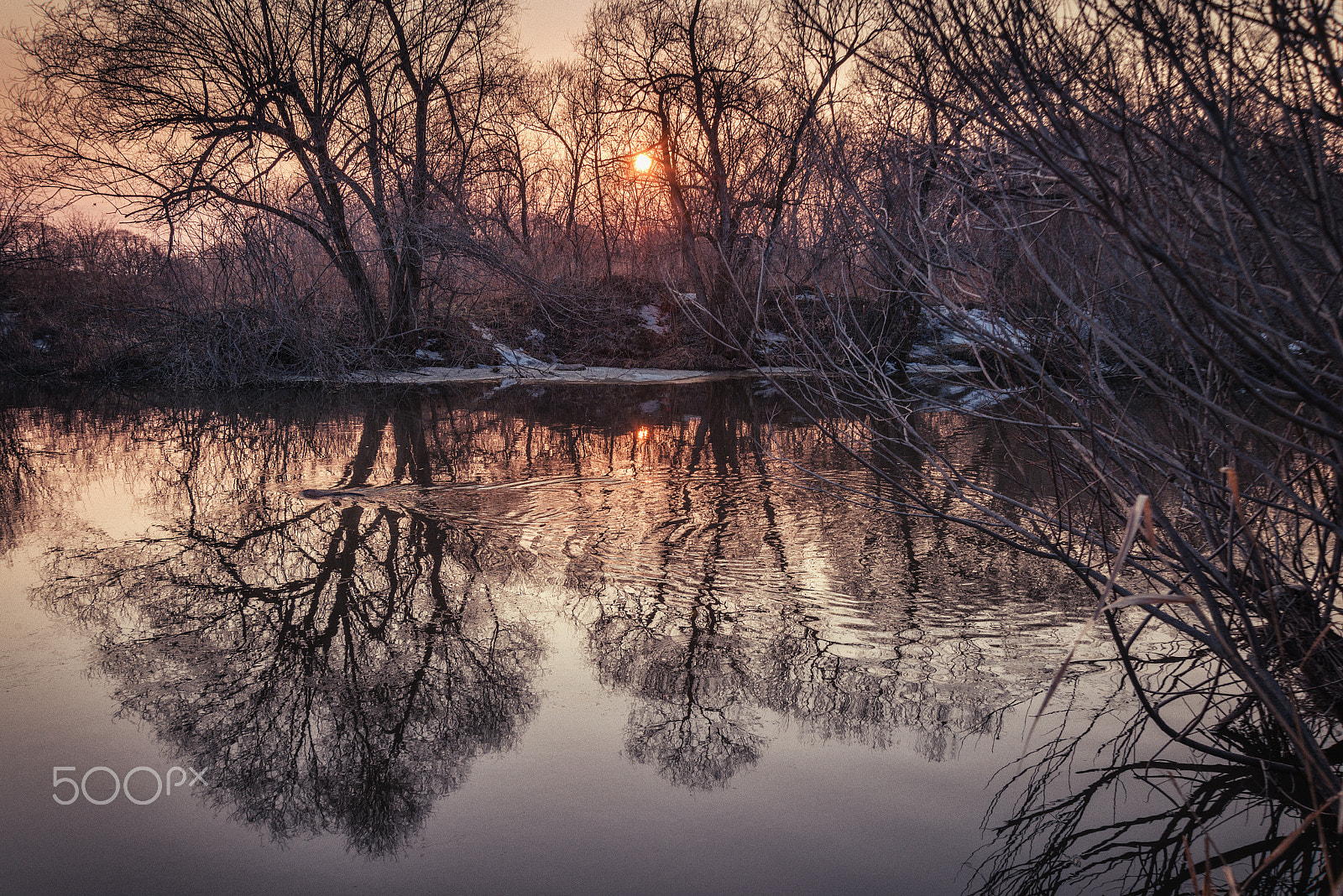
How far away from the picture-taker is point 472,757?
9.66ft

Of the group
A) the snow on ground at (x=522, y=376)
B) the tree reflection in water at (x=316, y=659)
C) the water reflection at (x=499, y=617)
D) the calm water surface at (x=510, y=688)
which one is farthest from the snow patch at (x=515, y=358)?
the tree reflection in water at (x=316, y=659)

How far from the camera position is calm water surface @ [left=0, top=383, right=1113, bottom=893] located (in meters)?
2.46

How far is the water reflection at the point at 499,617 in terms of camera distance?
301cm

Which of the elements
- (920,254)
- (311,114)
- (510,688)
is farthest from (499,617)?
(311,114)

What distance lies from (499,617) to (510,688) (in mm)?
746

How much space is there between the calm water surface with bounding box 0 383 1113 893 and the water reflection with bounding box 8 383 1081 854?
2 cm

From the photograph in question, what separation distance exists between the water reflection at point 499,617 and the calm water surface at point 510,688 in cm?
2

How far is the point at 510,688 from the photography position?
3.43 meters

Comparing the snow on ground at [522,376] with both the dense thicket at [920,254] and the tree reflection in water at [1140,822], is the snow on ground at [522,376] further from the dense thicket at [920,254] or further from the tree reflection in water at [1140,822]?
the tree reflection in water at [1140,822]

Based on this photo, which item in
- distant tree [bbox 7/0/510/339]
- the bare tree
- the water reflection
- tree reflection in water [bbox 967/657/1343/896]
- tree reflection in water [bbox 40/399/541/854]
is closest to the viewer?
the bare tree

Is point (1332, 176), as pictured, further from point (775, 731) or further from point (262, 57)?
point (262, 57)

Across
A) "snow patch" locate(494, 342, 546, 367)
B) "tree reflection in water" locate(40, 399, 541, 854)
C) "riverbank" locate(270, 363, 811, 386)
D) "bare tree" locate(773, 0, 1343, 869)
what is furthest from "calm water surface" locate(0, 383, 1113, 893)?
"snow patch" locate(494, 342, 546, 367)

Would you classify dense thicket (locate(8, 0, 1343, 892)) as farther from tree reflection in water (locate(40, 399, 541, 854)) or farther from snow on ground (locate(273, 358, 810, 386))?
tree reflection in water (locate(40, 399, 541, 854))

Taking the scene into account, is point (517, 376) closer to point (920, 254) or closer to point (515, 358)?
point (515, 358)
